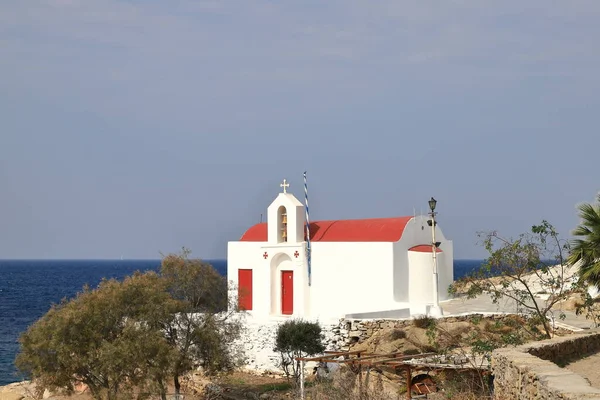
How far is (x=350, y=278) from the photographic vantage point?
103 feet

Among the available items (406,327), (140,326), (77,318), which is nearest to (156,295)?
(140,326)

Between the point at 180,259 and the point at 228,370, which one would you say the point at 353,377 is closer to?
the point at 228,370

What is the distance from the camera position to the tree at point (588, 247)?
20.0 m

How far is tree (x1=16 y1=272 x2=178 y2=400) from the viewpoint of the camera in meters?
21.6

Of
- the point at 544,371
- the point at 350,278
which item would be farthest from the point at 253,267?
the point at 544,371

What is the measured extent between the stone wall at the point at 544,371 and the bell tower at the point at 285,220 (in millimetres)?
17841

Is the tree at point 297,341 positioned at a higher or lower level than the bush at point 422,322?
lower

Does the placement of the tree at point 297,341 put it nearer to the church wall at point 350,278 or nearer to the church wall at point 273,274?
the church wall at point 350,278

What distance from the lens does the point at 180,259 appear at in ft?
82.2

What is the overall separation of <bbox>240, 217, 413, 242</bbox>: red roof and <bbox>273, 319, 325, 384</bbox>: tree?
5557 mm

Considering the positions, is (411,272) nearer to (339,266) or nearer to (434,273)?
(434,273)

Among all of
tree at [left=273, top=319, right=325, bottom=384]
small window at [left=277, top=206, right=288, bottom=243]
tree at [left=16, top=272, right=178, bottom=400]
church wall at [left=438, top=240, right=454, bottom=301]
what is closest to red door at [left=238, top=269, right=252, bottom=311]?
small window at [left=277, top=206, right=288, bottom=243]

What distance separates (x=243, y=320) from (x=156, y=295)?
7511mm

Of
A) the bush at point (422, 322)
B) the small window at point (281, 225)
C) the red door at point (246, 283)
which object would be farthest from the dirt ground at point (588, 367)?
the red door at point (246, 283)
